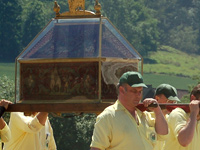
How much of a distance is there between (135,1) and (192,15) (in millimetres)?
10820

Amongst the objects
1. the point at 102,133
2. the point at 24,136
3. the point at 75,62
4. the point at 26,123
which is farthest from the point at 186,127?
the point at 24,136

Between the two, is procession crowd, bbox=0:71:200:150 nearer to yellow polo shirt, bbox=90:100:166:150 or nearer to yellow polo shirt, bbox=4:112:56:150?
yellow polo shirt, bbox=90:100:166:150

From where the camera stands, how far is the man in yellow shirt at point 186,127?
9.39m

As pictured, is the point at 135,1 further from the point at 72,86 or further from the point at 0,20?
the point at 72,86

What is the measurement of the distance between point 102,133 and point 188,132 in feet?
3.72

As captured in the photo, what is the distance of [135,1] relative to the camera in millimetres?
153250

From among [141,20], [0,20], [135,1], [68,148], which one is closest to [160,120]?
[68,148]

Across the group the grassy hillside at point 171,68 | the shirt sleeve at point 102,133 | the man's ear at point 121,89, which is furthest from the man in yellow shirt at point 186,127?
Result: the grassy hillside at point 171,68

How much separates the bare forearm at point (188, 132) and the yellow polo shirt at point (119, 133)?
1.76ft

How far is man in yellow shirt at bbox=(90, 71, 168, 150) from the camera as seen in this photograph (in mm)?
8750

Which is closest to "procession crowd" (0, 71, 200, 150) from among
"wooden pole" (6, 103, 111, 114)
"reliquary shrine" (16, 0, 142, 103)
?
"wooden pole" (6, 103, 111, 114)

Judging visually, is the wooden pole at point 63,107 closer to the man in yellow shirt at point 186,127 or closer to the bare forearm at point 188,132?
the man in yellow shirt at point 186,127

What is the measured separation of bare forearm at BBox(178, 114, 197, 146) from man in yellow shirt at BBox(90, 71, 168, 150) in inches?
15.6

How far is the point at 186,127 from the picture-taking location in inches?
371
